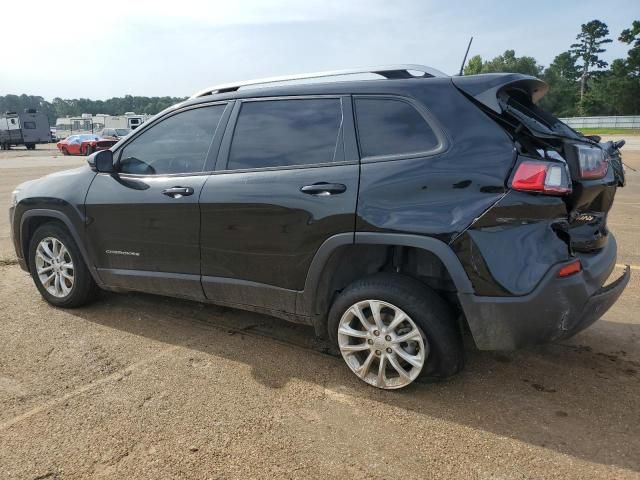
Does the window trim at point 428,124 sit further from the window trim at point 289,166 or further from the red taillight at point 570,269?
the red taillight at point 570,269

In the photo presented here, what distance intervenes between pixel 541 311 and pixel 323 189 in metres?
1.35

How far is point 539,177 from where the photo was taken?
2668mm

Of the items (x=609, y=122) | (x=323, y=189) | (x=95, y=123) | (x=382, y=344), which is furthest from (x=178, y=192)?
(x=95, y=123)

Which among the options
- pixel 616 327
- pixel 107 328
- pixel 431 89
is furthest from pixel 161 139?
pixel 616 327

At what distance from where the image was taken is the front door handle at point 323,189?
10.1 ft

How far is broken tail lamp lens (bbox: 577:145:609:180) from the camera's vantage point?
2.83 meters

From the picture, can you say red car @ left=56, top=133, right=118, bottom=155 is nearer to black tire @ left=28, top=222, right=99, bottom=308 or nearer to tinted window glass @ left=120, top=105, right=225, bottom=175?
black tire @ left=28, top=222, right=99, bottom=308

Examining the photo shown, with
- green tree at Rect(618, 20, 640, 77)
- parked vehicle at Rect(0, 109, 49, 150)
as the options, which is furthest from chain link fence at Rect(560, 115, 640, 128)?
parked vehicle at Rect(0, 109, 49, 150)

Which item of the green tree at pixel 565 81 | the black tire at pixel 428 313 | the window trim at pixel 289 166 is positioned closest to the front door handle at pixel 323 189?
the window trim at pixel 289 166

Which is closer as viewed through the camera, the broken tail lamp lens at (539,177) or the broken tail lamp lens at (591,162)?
the broken tail lamp lens at (539,177)

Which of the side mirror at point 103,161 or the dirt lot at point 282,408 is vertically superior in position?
the side mirror at point 103,161

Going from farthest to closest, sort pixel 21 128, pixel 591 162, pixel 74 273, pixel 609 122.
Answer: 1. pixel 609 122
2. pixel 21 128
3. pixel 74 273
4. pixel 591 162

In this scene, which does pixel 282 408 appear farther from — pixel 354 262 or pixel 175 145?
pixel 175 145

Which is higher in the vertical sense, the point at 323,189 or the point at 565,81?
the point at 565,81
